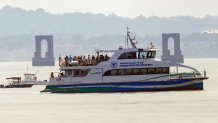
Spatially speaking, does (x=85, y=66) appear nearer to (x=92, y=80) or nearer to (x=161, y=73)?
(x=92, y=80)

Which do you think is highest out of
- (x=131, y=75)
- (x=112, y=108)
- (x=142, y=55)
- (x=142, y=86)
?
(x=142, y=55)

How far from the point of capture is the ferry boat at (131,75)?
99188 millimetres

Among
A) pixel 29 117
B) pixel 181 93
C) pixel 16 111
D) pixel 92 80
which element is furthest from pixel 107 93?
pixel 29 117

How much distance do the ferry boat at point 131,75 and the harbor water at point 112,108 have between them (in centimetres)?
134

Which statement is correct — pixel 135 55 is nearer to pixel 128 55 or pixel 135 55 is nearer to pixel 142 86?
pixel 128 55

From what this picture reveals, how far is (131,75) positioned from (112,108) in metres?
19.6

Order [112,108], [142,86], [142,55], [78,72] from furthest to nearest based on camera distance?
[78,72] < [142,55] < [142,86] < [112,108]

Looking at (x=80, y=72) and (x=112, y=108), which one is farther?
(x=80, y=72)

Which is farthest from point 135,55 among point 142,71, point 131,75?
point 131,75

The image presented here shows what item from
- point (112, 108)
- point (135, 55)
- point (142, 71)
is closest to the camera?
point (112, 108)

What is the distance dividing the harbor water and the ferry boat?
52.9 inches

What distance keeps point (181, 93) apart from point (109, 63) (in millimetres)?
9438

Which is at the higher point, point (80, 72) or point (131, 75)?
point (80, 72)

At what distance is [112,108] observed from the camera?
80062 millimetres
